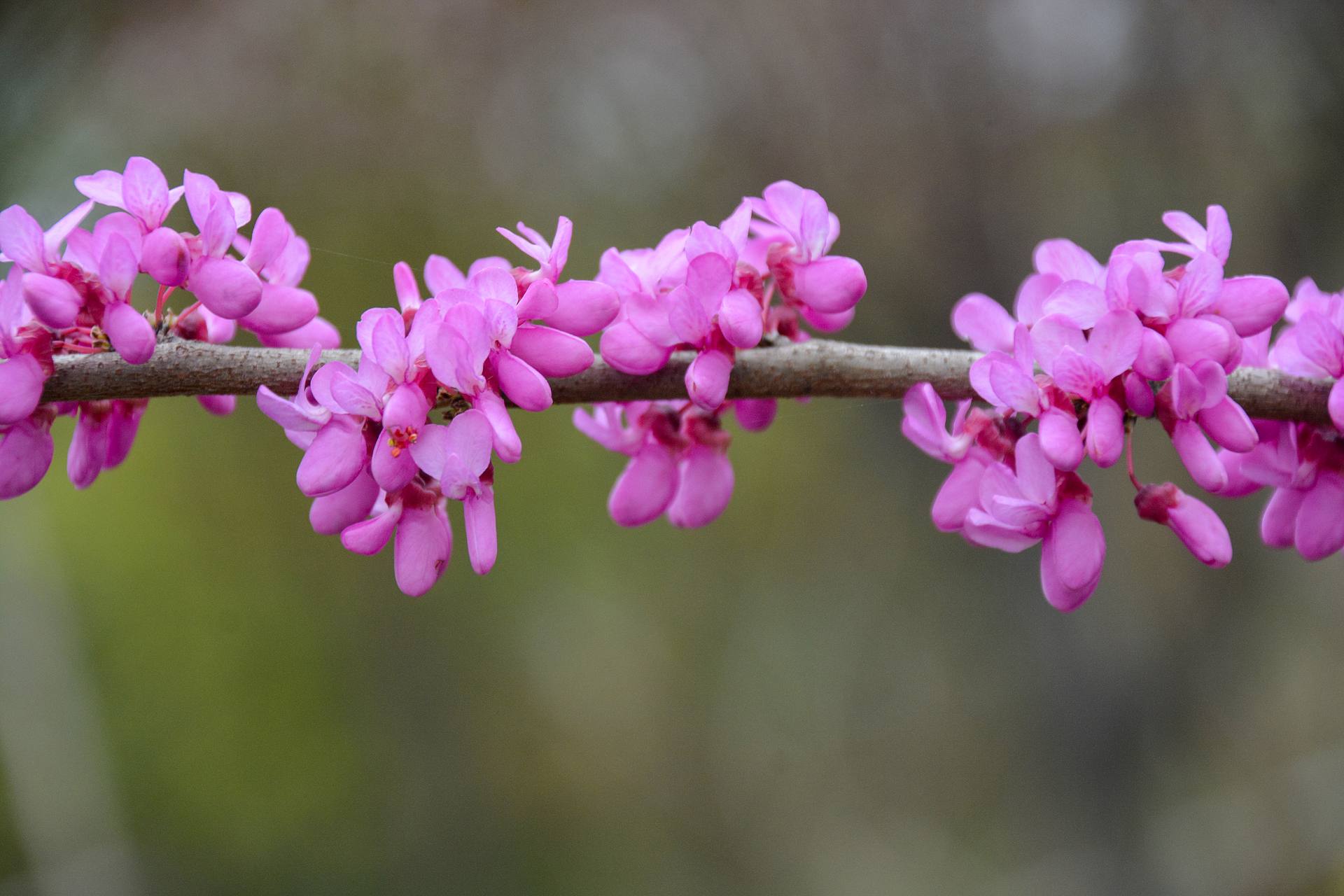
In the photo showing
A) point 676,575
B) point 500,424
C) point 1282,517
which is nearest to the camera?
point 500,424

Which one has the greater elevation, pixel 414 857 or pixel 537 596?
pixel 537 596

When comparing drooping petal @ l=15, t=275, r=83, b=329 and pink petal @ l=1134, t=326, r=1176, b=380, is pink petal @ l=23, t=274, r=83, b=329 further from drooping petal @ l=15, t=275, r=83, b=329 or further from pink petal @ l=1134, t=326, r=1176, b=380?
pink petal @ l=1134, t=326, r=1176, b=380

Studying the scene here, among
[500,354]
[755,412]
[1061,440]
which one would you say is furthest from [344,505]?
[1061,440]

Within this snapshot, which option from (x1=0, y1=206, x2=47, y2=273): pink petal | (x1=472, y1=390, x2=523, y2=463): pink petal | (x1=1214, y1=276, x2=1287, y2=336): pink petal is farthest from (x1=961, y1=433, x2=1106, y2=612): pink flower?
(x1=0, y1=206, x2=47, y2=273): pink petal

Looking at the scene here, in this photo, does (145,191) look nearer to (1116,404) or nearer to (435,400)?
(435,400)

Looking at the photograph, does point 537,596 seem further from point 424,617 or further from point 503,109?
point 503,109

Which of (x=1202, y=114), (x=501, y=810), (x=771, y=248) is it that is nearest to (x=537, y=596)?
(x=501, y=810)
